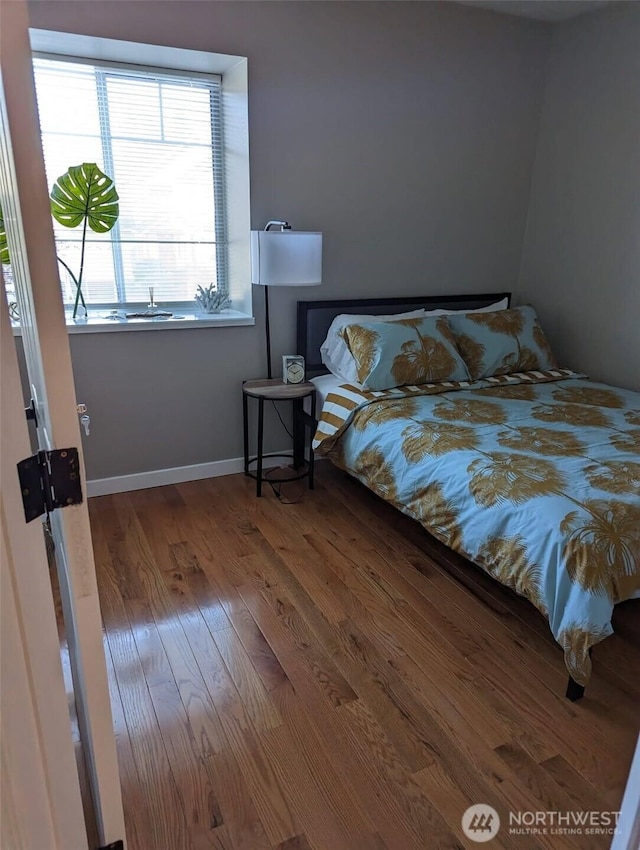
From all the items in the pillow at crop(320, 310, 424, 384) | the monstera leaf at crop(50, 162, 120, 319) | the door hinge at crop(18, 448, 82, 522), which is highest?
the monstera leaf at crop(50, 162, 120, 319)

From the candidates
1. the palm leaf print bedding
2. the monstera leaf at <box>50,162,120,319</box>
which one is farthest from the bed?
the monstera leaf at <box>50,162,120,319</box>

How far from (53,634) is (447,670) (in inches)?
54.4

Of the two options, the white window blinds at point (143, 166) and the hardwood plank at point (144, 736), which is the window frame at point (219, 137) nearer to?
the white window blinds at point (143, 166)

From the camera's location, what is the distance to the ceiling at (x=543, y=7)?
3076 millimetres

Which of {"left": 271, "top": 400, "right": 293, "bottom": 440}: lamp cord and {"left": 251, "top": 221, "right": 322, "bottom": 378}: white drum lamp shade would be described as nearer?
{"left": 251, "top": 221, "right": 322, "bottom": 378}: white drum lamp shade

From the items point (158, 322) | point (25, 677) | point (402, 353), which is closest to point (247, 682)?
point (25, 677)

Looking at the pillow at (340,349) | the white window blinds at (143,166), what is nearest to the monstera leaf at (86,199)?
the white window blinds at (143,166)

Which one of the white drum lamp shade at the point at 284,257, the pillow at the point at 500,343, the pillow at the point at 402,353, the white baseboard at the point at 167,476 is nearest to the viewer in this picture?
the white drum lamp shade at the point at 284,257

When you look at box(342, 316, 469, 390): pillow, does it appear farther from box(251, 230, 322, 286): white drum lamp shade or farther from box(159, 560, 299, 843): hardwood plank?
box(159, 560, 299, 843): hardwood plank

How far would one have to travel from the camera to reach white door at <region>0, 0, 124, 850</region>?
28.0 inches

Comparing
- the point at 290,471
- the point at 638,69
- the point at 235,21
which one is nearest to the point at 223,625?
the point at 290,471

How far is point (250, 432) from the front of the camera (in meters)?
3.34

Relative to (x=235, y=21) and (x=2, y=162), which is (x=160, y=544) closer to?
(x=2, y=162)

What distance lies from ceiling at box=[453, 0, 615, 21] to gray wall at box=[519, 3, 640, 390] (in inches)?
2.6
